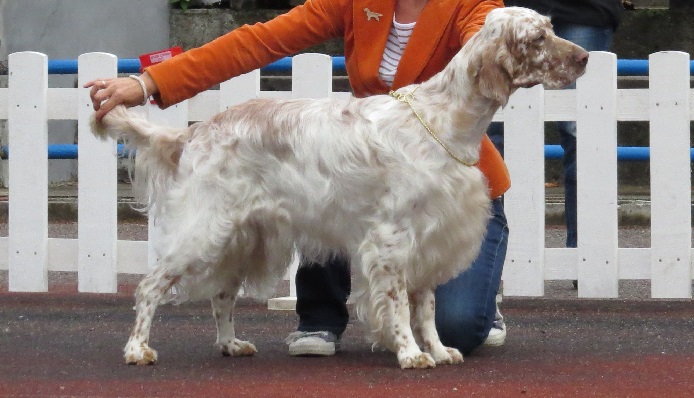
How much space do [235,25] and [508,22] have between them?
723cm

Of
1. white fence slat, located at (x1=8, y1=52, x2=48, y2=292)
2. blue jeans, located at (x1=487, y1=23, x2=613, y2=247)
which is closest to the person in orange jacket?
blue jeans, located at (x1=487, y1=23, x2=613, y2=247)

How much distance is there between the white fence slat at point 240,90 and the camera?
6461 millimetres

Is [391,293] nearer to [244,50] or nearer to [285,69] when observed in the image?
[244,50]

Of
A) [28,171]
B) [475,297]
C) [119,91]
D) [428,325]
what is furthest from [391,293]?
[28,171]

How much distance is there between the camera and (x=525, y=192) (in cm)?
644

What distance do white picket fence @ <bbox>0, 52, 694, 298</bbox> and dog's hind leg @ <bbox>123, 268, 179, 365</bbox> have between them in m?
1.88

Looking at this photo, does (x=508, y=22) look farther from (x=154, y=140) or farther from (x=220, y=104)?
(x=220, y=104)

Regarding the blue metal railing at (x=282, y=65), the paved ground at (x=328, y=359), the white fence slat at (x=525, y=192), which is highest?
the blue metal railing at (x=282, y=65)

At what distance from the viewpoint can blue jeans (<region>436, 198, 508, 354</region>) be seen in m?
5.00

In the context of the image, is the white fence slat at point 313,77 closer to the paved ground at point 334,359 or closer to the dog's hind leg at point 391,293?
the paved ground at point 334,359

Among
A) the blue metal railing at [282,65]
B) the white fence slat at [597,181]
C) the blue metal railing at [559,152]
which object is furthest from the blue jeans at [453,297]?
the blue metal railing at [559,152]

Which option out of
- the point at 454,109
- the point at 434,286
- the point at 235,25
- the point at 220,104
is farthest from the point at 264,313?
the point at 235,25

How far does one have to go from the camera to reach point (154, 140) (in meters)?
4.74

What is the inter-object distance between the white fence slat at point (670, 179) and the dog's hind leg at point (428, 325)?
2032mm
